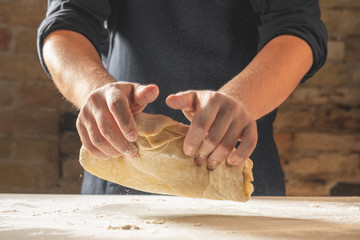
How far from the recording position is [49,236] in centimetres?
62

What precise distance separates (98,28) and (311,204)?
784 mm

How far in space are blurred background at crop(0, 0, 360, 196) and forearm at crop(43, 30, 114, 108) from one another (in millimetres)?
864

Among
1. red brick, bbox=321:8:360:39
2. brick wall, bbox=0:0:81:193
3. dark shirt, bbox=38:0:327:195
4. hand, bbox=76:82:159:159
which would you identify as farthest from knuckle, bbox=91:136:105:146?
red brick, bbox=321:8:360:39

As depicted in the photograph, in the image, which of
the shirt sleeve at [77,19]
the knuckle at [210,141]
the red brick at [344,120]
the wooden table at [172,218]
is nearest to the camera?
the wooden table at [172,218]

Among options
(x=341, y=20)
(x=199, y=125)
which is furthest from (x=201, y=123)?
(x=341, y=20)

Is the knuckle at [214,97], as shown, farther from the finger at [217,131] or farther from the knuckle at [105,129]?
the knuckle at [105,129]

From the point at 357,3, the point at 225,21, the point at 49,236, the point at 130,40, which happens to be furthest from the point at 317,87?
the point at 49,236

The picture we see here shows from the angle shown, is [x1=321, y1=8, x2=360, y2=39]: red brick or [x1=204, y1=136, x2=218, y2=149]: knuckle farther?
[x1=321, y1=8, x2=360, y2=39]: red brick

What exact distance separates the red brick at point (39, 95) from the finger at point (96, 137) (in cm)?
126

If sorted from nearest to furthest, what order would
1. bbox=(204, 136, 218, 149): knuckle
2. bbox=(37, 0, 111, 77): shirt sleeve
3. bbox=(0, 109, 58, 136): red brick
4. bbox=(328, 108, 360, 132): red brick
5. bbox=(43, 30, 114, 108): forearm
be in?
bbox=(204, 136, 218, 149): knuckle → bbox=(43, 30, 114, 108): forearm → bbox=(37, 0, 111, 77): shirt sleeve → bbox=(0, 109, 58, 136): red brick → bbox=(328, 108, 360, 132): red brick

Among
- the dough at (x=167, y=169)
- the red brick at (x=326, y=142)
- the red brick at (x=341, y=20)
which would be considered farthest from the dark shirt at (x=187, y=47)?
the red brick at (x=341, y=20)

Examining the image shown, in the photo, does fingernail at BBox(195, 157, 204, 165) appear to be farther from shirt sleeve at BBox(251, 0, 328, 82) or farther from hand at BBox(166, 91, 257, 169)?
shirt sleeve at BBox(251, 0, 328, 82)

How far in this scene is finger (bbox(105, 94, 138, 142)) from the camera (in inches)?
28.0

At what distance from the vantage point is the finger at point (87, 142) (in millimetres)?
791
